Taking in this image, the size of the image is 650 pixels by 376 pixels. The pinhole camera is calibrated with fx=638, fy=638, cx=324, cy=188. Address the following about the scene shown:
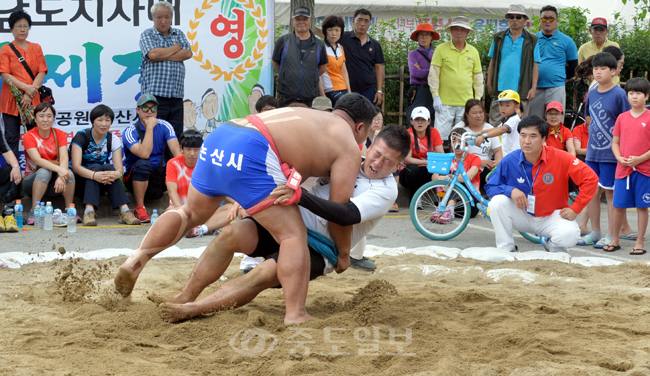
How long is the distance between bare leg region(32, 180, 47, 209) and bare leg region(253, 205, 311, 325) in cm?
391

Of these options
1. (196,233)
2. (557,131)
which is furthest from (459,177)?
(196,233)

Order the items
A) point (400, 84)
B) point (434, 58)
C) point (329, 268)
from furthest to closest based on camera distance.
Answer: point (400, 84), point (434, 58), point (329, 268)

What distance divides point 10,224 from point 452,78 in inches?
200

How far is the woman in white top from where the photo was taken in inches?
272

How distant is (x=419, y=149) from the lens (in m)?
7.14

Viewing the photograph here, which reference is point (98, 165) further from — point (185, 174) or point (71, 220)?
point (185, 174)

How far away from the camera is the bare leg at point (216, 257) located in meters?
3.22

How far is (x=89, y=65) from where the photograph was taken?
7.05 meters

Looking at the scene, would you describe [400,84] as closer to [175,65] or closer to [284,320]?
[175,65]

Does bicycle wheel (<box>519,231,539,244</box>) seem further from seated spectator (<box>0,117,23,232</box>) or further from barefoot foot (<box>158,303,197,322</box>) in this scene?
seated spectator (<box>0,117,23,232</box>)

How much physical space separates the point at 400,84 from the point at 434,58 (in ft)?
4.32

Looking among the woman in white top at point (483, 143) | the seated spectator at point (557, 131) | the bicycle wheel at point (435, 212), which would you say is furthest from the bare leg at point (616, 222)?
the woman in white top at point (483, 143)

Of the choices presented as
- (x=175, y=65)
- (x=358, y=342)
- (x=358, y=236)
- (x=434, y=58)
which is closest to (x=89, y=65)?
(x=175, y=65)

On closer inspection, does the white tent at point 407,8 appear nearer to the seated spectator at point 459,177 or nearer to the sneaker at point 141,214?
the seated spectator at point 459,177
